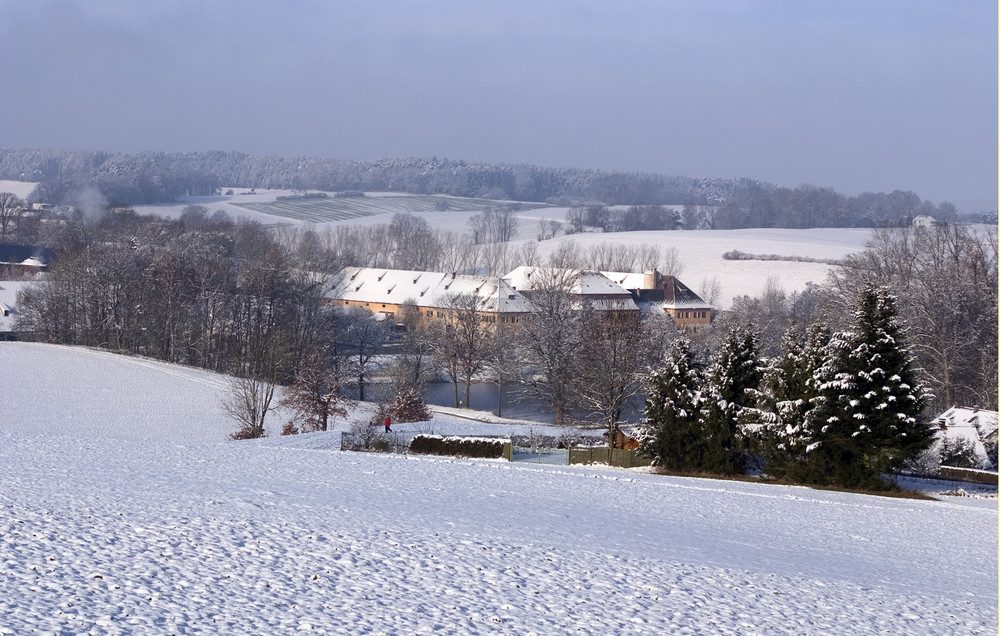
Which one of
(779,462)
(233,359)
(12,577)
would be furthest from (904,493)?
(233,359)

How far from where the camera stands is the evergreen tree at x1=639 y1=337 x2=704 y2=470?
87.5 ft

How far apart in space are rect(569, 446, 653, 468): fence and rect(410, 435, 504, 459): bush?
232cm

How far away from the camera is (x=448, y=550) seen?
43.8ft

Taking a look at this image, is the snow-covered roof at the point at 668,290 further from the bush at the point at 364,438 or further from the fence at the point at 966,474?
the bush at the point at 364,438

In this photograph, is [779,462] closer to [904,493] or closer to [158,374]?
[904,493]

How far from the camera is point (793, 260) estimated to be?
103 meters

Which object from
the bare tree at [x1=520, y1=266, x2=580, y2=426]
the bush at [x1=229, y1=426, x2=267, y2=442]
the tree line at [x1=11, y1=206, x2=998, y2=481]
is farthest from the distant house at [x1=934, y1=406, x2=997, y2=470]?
the bush at [x1=229, y1=426, x2=267, y2=442]

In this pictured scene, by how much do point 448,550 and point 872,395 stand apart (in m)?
14.1

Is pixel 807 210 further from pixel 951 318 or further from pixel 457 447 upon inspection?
pixel 457 447

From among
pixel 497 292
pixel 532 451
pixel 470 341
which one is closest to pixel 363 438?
pixel 532 451

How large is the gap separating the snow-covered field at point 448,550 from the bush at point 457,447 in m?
4.46

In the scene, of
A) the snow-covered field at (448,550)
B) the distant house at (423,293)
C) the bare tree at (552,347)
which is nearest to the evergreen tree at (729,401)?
the snow-covered field at (448,550)

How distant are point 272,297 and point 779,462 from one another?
136 feet

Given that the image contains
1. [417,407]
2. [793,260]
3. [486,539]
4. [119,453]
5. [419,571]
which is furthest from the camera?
[793,260]
